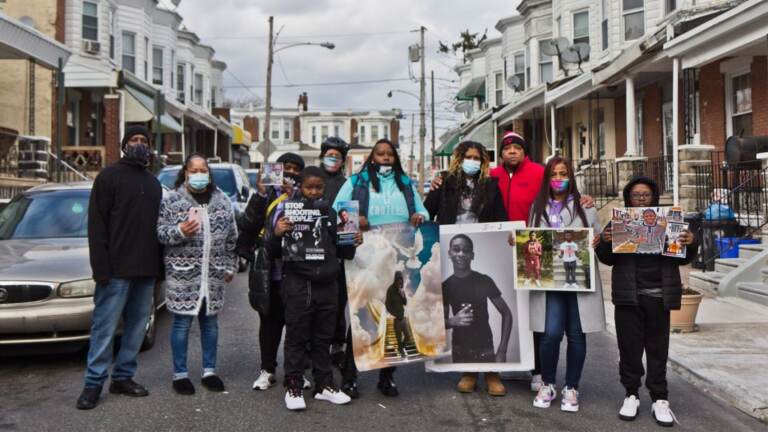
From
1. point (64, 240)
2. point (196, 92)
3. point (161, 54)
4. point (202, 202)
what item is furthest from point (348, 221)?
point (196, 92)

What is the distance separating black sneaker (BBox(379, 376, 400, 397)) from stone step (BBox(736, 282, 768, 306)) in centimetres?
587

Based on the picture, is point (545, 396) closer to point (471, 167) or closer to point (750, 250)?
point (471, 167)

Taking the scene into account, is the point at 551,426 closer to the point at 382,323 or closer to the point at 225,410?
the point at 382,323

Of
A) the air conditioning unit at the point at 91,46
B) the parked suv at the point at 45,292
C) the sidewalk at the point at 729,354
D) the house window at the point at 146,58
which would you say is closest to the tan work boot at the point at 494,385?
the sidewalk at the point at 729,354

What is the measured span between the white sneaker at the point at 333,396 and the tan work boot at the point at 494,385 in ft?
3.58

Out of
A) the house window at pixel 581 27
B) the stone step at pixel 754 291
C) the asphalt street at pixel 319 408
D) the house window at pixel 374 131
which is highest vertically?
the house window at pixel 374 131

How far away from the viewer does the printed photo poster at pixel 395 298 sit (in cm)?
533

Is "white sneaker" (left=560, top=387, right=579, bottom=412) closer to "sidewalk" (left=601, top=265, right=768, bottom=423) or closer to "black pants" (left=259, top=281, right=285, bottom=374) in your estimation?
"sidewalk" (left=601, top=265, right=768, bottom=423)

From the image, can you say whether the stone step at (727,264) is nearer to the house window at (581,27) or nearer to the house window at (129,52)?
the house window at (581,27)

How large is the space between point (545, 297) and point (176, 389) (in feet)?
9.20

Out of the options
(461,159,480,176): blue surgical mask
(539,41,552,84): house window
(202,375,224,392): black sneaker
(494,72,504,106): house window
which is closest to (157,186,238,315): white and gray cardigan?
(202,375,224,392): black sneaker

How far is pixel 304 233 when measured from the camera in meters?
5.11

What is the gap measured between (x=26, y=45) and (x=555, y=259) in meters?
14.7

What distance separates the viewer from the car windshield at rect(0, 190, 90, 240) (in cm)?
745
